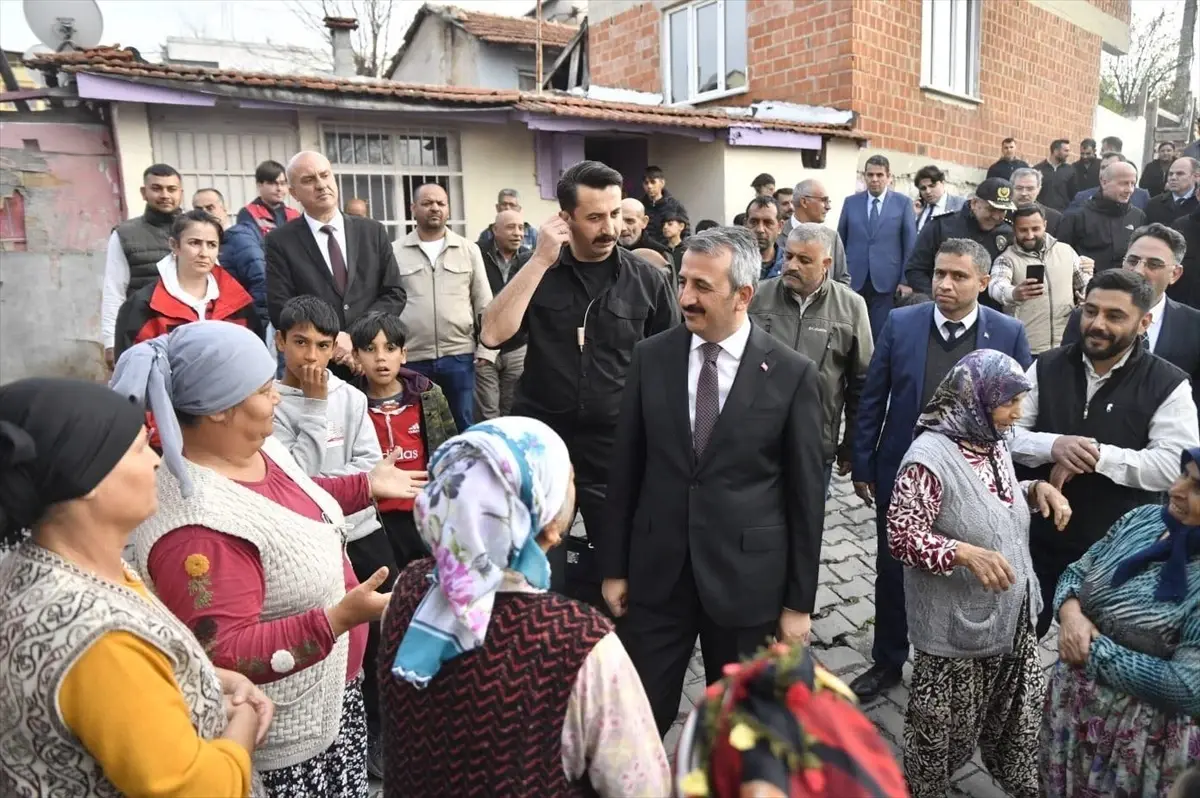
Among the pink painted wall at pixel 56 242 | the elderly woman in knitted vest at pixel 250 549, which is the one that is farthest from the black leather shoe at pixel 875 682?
the pink painted wall at pixel 56 242

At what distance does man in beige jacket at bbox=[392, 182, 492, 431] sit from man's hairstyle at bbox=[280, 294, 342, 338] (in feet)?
7.87

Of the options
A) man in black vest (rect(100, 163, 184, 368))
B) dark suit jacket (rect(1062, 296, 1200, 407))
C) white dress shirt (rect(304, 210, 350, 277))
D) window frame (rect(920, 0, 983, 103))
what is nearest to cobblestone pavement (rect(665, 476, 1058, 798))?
dark suit jacket (rect(1062, 296, 1200, 407))

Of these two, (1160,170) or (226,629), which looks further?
(1160,170)

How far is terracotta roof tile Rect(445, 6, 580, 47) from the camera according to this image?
1772cm

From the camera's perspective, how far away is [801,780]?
1.20 metres

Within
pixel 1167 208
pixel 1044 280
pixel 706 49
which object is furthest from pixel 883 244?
pixel 706 49

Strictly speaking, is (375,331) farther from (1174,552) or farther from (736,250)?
(1174,552)

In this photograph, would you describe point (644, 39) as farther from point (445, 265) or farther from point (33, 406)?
point (33, 406)

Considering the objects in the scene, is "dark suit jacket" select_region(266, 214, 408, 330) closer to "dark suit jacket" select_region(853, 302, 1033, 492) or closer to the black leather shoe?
"dark suit jacket" select_region(853, 302, 1033, 492)

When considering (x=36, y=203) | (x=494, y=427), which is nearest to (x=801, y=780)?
(x=494, y=427)

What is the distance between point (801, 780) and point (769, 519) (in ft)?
5.05

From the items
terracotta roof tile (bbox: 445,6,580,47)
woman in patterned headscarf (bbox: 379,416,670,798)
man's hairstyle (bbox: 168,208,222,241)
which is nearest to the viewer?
woman in patterned headscarf (bbox: 379,416,670,798)

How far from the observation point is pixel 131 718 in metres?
1.30

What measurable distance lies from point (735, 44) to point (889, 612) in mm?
12774
